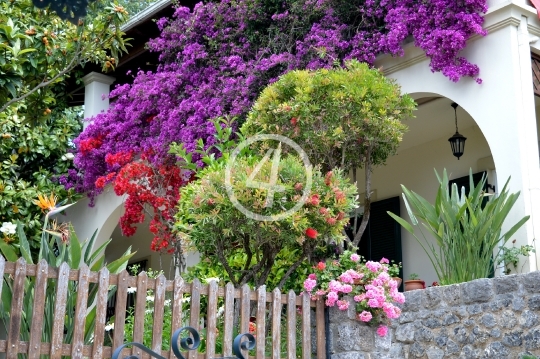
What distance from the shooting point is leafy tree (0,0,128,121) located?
7.32m

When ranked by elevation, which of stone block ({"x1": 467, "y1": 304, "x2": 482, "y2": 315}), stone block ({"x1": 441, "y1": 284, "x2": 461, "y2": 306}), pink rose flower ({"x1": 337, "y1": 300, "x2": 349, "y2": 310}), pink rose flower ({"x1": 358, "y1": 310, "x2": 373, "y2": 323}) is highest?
stone block ({"x1": 441, "y1": 284, "x2": 461, "y2": 306})

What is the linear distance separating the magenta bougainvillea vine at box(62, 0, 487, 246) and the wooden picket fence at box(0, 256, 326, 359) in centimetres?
317

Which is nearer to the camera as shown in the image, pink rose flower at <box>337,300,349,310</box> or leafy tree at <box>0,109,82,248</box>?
pink rose flower at <box>337,300,349,310</box>

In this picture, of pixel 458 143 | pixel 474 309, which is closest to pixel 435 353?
pixel 474 309

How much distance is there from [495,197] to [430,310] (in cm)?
132

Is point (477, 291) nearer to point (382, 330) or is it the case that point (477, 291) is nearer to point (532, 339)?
point (532, 339)

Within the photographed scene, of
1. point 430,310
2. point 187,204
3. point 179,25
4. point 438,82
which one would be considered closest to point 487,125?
point 438,82

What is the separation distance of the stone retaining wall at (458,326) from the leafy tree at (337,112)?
116 centimetres

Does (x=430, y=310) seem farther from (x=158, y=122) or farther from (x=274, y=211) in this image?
(x=158, y=122)

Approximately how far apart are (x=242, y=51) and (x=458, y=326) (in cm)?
489

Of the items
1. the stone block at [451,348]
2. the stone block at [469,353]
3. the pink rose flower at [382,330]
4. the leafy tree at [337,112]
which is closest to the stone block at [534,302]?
the stone block at [469,353]

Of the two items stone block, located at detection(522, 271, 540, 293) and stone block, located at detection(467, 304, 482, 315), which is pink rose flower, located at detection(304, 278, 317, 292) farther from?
stone block, located at detection(522, 271, 540, 293)

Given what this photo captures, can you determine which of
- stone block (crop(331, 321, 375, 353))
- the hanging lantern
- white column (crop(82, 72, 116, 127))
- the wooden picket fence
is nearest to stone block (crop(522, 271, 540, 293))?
stone block (crop(331, 321, 375, 353))

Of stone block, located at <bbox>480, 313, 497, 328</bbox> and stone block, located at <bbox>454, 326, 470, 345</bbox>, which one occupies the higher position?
stone block, located at <bbox>480, 313, 497, 328</bbox>
